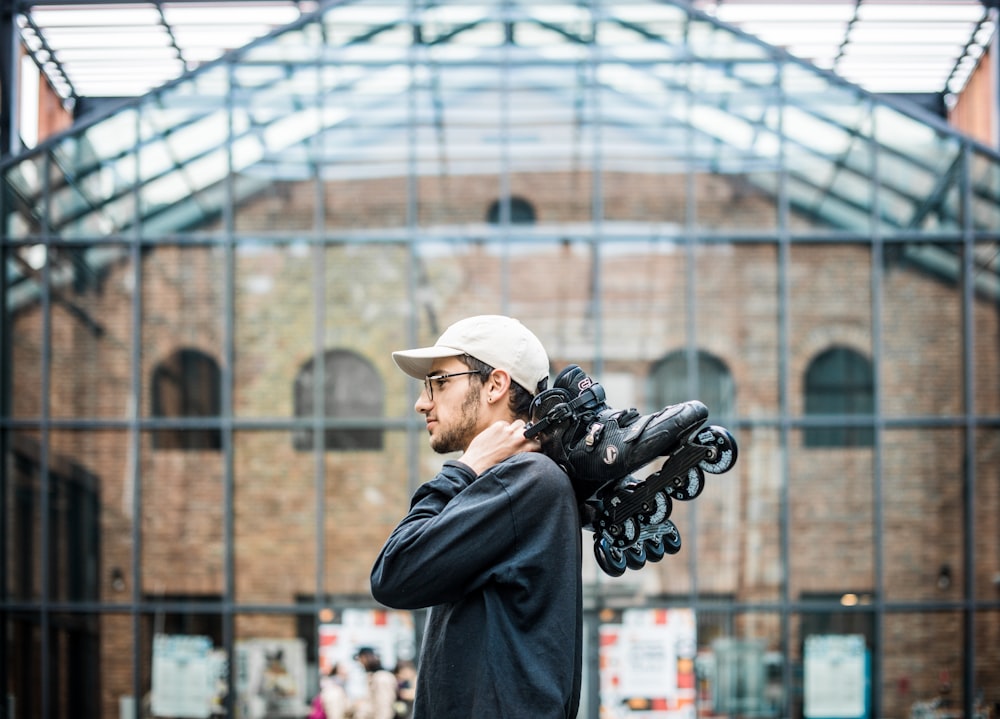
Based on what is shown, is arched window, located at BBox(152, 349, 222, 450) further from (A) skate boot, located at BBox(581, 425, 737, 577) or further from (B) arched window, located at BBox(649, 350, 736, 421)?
(A) skate boot, located at BBox(581, 425, 737, 577)

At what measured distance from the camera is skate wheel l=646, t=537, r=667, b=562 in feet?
9.61

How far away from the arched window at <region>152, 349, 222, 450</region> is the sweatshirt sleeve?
1107 cm

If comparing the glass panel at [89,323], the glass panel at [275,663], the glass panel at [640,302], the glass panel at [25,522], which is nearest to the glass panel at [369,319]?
the glass panel at [640,302]

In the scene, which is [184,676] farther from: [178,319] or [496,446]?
[496,446]

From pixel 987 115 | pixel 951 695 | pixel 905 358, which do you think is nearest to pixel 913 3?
pixel 987 115

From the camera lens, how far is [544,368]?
2984mm

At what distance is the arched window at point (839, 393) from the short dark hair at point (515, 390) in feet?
35.4

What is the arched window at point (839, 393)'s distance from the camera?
13328mm

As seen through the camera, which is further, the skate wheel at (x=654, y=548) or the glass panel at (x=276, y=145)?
the glass panel at (x=276, y=145)

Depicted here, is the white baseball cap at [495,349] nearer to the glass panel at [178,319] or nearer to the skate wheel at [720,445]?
the skate wheel at [720,445]

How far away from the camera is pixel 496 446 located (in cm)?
281

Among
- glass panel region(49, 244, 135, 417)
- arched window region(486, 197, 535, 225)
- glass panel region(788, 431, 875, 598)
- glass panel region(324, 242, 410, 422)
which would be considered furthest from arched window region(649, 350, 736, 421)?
glass panel region(49, 244, 135, 417)

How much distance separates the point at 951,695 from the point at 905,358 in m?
3.33

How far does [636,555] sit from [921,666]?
1115 cm
